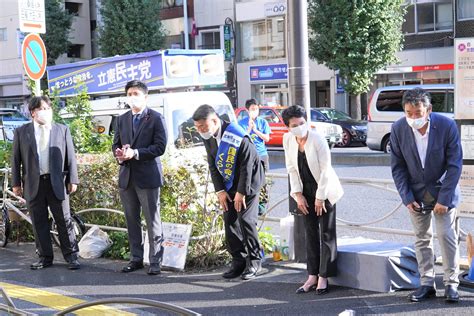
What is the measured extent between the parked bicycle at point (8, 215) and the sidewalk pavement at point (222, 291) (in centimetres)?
40

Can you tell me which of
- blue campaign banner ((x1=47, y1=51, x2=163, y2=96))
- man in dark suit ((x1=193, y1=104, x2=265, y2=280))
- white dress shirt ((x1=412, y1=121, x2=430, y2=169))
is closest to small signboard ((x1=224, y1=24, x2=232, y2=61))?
blue campaign banner ((x1=47, y1=51, x2=163, y2=96))

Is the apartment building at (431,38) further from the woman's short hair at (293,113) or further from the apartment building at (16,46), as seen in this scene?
the woman's short hair at (293,113)

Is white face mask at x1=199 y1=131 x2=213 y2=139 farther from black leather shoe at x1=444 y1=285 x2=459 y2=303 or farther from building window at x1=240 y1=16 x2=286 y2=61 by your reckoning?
building window at x1=240 y1=16 x2=286 y2=61

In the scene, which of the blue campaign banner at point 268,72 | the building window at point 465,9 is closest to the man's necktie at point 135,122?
the building window at point 465,9

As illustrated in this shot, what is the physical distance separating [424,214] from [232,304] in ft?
5.71

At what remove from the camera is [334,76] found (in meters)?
33.3

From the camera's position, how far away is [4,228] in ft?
26.4

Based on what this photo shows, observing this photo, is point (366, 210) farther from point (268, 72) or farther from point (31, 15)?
point (268, 72)

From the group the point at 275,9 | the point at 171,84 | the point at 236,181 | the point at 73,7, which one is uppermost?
the point at 73,7

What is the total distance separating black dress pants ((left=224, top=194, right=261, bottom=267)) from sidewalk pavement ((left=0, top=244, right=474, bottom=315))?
0.75 ft

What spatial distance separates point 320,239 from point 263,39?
30.9 meters

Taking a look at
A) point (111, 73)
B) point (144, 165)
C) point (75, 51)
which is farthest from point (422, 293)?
point (75, 51)

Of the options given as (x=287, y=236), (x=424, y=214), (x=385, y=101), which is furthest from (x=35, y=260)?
(x=385, y=101)

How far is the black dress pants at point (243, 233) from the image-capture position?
5.97 metres
